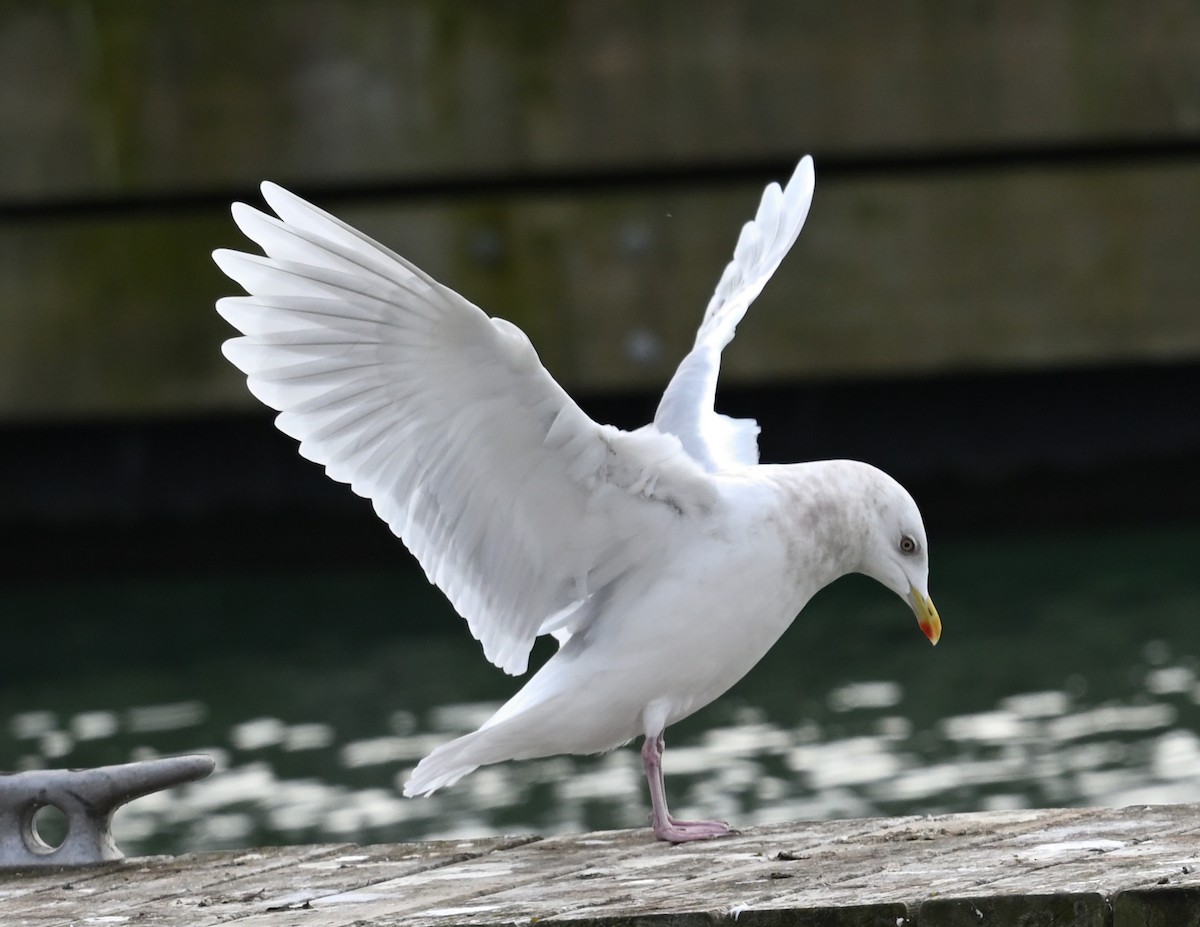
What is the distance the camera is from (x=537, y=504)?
5148mm

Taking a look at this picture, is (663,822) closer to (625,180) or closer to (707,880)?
(707,880)

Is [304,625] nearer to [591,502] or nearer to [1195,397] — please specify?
[1195,397]

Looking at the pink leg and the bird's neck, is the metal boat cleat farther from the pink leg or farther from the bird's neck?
the bird's neck

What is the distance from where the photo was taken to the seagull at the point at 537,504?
4.82m

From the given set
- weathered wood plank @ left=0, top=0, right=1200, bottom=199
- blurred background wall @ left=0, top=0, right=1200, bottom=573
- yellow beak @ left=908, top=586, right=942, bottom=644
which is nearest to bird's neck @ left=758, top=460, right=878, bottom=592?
yellow beak @ left=908, top=586, right=942, bottom=644

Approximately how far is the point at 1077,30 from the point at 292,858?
36.4 ft

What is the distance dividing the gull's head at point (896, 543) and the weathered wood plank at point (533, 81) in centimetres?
970

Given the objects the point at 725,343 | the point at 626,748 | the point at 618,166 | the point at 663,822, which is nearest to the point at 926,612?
the point at 663,822

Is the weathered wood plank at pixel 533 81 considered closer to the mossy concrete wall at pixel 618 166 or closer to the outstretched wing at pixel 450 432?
the mossy concrete wall at pixel 618 166

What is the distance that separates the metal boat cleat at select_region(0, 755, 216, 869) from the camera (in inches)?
216

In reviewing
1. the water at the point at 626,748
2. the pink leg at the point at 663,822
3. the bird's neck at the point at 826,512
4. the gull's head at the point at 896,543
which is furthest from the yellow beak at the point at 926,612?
the water at the point at 626,748

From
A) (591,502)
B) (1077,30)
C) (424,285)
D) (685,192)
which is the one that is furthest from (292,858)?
(1077,30)

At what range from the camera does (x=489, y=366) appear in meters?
4.80

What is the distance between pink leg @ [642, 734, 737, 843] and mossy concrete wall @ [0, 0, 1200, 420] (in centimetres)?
957
